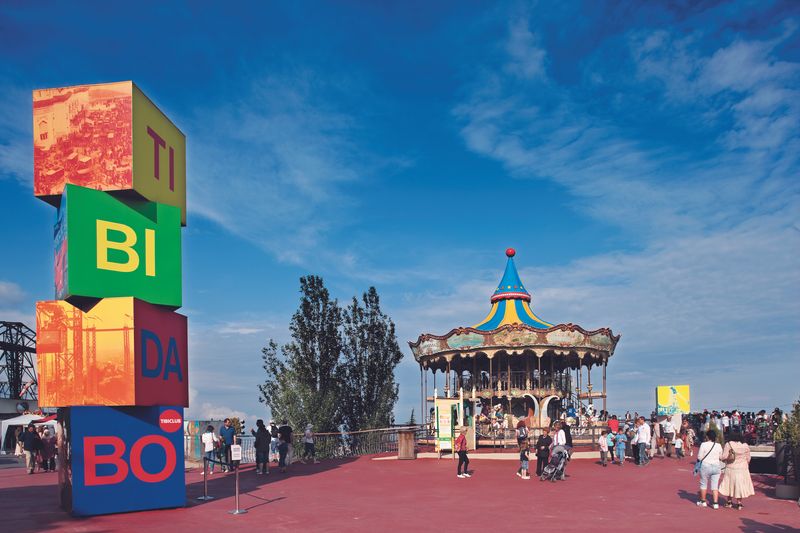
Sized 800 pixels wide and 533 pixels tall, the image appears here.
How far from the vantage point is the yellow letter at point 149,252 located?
1478 centimetres

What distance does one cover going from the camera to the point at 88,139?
14609mm

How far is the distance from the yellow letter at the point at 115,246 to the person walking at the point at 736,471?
12.3m

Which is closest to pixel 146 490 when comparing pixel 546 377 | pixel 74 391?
pixel 74 391

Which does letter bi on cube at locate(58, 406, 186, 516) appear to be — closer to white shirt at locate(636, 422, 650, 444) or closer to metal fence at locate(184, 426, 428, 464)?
metal fence at locate(184, 426, 428, 464)

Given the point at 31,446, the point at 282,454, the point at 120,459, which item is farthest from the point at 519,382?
the point at 120,459

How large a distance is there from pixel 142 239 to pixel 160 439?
4.08 meters

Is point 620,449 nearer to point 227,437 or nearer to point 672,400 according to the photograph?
point 672,400

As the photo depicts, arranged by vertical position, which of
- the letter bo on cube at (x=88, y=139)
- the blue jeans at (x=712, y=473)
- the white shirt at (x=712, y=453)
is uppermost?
the letter bo on cube at (x=88, y=139)

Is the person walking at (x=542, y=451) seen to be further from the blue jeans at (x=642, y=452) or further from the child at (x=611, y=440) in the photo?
the blue jeans at (x=642, y=452)

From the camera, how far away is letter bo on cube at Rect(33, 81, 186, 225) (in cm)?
1452

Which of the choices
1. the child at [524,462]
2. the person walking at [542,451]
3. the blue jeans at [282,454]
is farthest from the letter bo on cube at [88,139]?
the person walking at [542,451]

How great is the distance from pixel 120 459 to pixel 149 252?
4150 mm

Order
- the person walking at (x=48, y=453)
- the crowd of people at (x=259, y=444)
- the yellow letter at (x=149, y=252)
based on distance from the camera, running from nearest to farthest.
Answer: the yellow letter at (x=149, y=252), the crowd of people at (x=259, y=444), the person walking at (x=48, y=453)

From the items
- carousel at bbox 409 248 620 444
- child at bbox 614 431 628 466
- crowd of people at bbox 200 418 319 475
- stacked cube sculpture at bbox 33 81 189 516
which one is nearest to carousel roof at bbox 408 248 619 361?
carousel at bbox 409 248 620 444
